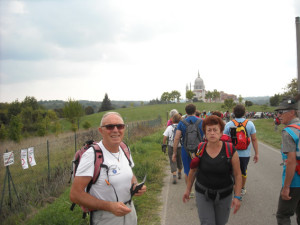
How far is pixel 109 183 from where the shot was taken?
2188 mm

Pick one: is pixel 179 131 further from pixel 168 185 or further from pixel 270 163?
pixel 270 163

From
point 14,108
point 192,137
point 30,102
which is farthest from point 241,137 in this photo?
point 30,102

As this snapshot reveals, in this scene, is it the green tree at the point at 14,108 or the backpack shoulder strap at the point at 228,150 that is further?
the green tree at the point at 14,108

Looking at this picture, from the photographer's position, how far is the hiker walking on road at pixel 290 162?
2855 millimetres

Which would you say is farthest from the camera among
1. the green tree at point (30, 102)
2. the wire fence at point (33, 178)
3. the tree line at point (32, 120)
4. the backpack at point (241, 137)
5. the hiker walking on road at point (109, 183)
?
the green tree at point (30, 102)

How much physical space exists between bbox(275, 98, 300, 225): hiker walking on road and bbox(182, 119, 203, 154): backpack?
2015 mm

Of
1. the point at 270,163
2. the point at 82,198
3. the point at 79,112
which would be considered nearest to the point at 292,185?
the point at 82,198

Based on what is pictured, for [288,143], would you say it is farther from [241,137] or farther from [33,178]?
[33,178]

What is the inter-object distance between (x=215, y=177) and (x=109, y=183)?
1.41 m

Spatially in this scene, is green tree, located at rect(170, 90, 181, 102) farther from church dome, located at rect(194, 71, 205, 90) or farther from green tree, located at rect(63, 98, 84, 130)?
green tree, located at rect(63, 98, 84, 130)

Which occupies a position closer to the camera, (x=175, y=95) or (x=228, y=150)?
(x=228, y=150)

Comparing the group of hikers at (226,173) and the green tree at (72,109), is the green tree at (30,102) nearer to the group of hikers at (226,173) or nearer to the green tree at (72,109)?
the green tree at (72,109)

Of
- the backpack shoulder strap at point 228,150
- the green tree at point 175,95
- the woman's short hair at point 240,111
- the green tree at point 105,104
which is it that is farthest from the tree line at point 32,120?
the green tree at point 175,95

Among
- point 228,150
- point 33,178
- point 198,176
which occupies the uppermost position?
point 228,150
